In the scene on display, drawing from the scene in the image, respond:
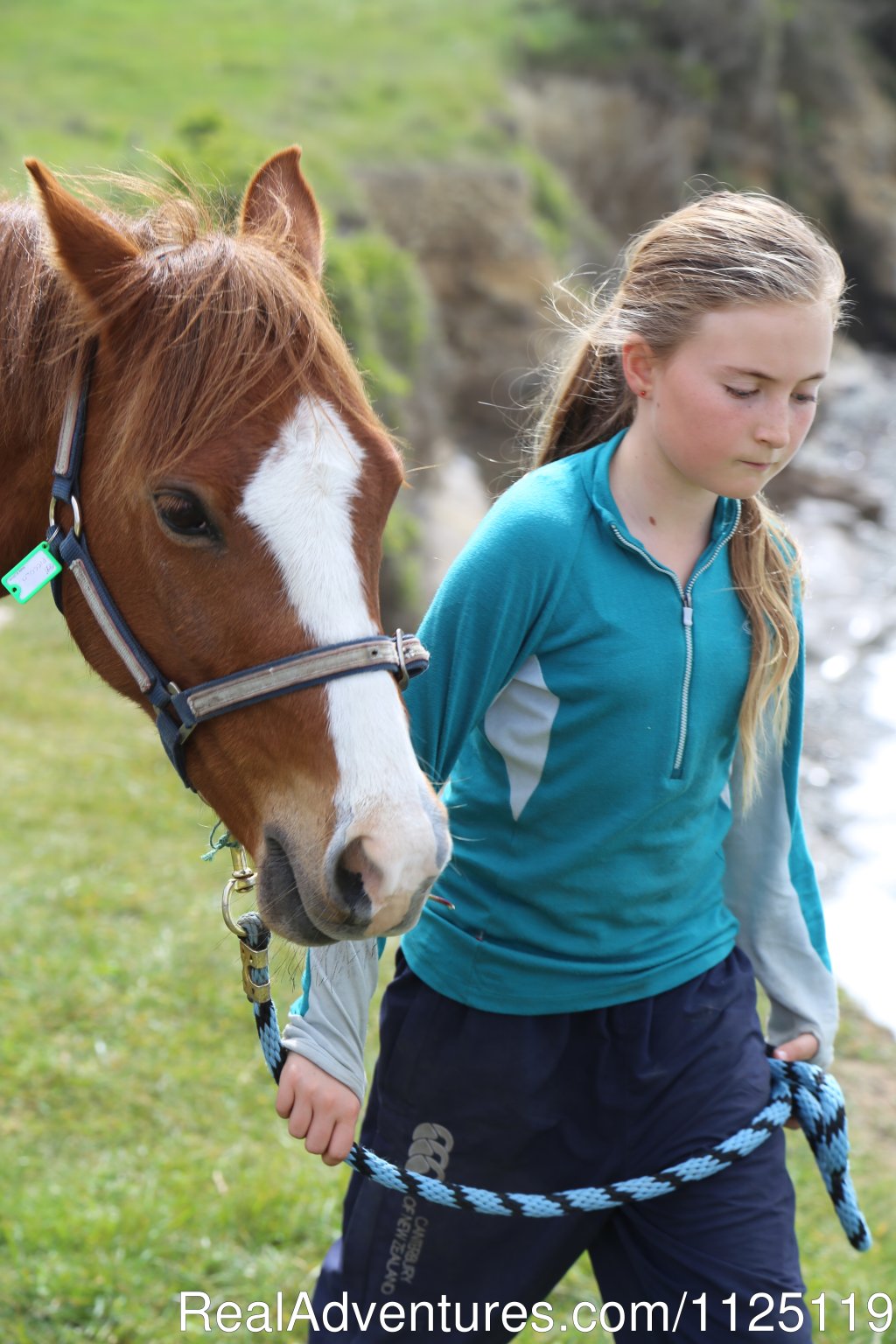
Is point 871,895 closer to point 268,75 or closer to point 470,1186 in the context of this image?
point 470,1186

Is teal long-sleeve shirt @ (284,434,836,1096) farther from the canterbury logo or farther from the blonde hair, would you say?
the canterbury logo

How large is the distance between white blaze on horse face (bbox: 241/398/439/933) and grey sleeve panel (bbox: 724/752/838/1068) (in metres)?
0.82

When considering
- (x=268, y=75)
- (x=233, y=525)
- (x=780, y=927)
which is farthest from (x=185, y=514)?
(x=268, y=75)

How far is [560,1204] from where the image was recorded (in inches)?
70.2

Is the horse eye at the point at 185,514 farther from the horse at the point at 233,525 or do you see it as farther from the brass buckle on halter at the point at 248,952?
the brass buckle on halter at the point at 248,952

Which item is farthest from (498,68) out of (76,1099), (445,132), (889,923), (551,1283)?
(551,1283)

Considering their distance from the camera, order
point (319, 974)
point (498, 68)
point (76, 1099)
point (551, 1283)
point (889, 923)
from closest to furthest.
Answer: point (319, 974) < point (551, 1283) < point (76, 1099) < point (889, 923) < point (498, 68)

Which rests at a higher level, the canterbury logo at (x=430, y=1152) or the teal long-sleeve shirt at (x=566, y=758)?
the teal long-sleeve shirt at (x=566, y=758)

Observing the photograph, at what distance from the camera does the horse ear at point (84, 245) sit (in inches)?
63.8

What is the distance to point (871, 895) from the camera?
18.3ft

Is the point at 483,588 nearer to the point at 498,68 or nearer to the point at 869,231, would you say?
the point at 498,68

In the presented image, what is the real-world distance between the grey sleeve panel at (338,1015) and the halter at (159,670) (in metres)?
0.34

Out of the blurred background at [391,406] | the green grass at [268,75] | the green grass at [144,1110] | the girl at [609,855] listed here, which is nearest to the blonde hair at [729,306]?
the girl at [609,855]

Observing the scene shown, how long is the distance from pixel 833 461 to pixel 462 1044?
12941 millimetres
